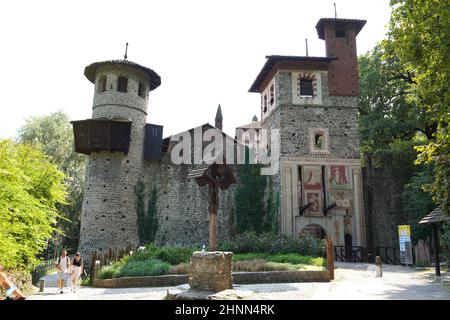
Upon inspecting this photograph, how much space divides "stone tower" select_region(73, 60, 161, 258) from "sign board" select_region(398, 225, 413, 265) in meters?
14.2

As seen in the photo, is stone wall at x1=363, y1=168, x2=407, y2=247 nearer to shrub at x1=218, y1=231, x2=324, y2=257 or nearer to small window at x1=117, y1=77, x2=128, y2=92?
shrub at x1=218, y1=231, x2=324, y2=257

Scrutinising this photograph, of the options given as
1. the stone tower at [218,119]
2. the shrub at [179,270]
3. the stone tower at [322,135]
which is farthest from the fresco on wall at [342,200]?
the stone tower at [218,119]

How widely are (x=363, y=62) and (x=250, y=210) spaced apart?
47.3 feet

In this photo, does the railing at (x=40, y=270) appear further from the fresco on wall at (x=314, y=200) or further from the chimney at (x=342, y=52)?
the chimney at (x=342, y=52)

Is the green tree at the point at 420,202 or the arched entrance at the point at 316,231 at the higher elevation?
the green tree at the point at 420,202

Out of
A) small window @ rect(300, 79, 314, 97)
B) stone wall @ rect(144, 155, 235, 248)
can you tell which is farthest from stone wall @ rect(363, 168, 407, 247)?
stone wall @ rect(144, 155, 235, 248)

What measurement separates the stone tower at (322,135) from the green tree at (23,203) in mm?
12867

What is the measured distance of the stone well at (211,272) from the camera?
7.30m

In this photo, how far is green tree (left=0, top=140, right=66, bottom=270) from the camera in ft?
29.2

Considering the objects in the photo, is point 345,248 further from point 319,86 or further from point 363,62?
Answer: point 363,62

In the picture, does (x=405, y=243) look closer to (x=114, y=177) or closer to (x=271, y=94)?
(x=271, y=94)

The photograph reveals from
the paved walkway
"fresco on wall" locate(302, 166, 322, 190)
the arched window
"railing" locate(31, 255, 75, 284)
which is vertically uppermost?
the arched window

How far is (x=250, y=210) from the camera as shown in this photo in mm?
22781
